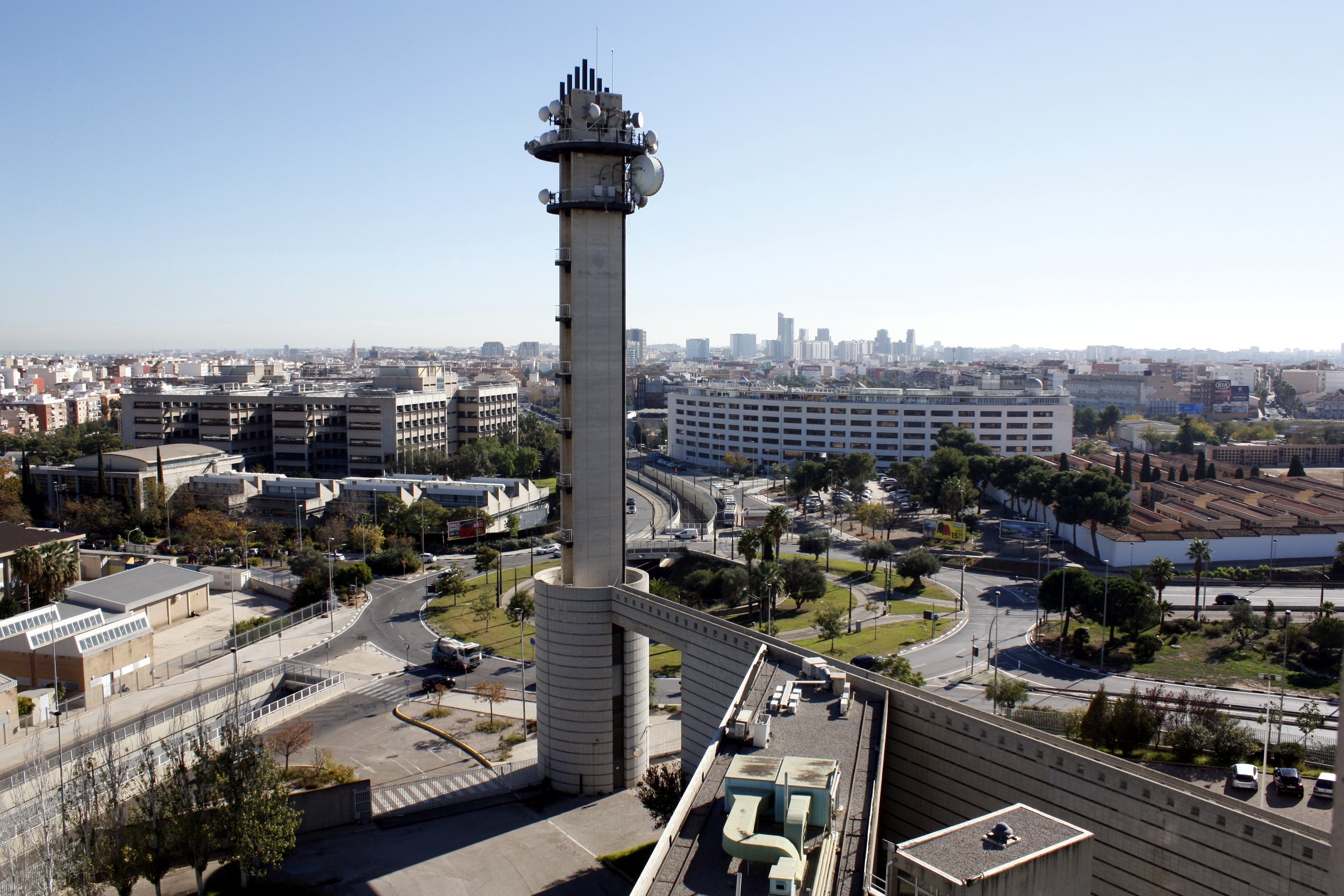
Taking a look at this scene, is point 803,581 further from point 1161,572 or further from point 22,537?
point 22,537

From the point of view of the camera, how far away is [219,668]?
186 feet

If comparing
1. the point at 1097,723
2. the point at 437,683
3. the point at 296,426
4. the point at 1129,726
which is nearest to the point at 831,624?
the point at 1097,723

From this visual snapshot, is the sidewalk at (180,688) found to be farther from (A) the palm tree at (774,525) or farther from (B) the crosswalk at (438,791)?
(A) the palm tree at (774,525)

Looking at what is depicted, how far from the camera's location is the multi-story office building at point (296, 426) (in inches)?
4820

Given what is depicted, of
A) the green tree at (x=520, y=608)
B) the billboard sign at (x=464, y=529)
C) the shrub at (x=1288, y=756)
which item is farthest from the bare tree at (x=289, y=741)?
the billboard sign at (x=464, y=529)

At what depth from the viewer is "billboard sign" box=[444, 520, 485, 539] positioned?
90.9m

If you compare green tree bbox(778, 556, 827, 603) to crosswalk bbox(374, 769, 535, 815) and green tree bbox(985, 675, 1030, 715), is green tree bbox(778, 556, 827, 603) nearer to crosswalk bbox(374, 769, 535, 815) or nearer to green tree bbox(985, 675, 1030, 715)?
green tree bbox(985, 675, 1030, 715)

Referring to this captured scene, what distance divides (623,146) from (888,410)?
10660cm

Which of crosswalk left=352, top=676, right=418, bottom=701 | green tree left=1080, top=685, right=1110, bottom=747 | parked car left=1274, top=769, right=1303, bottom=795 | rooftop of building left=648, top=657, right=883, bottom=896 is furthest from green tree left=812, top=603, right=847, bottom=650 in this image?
rooftop of building left=648, top=657, right=883, bottom=896

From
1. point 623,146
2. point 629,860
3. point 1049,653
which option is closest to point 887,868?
point 629,860

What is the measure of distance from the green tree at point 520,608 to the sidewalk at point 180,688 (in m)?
13.1

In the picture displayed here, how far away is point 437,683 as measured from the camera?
178 ft

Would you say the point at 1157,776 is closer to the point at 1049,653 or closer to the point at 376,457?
the point at 1049,653

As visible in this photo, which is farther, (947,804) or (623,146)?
(623,146)
